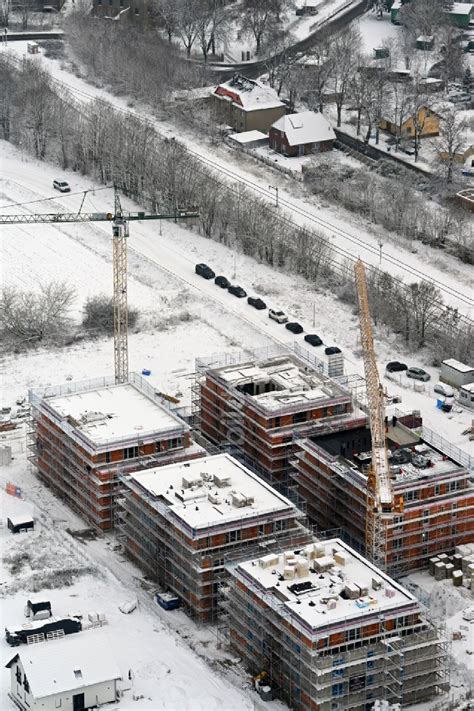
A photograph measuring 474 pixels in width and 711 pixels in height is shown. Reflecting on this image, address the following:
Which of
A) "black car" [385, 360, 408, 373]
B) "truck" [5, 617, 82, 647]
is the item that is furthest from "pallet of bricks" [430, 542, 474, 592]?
"black car" [385, 360, 408, 373]

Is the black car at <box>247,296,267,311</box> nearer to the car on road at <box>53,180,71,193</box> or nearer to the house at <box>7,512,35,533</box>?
the car on road at <box>53,180,71,193</box>

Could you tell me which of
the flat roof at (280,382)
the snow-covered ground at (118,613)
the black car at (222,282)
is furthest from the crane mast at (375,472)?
the black car at (222,282)

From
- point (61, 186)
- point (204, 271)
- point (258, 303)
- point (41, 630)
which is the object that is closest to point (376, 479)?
point (41, 630)

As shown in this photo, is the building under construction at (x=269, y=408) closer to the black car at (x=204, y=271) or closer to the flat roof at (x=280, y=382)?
the flat roof at (x=280, y=382)

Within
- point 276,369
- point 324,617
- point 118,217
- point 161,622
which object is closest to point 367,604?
point 324,617

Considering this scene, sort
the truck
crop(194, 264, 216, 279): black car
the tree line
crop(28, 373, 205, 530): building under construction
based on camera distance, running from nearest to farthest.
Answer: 1. the truck
2. crop(28, 373, 205, 530): building under construction
3. the tree line
4. crop(194, 264, 216, 279): black car
